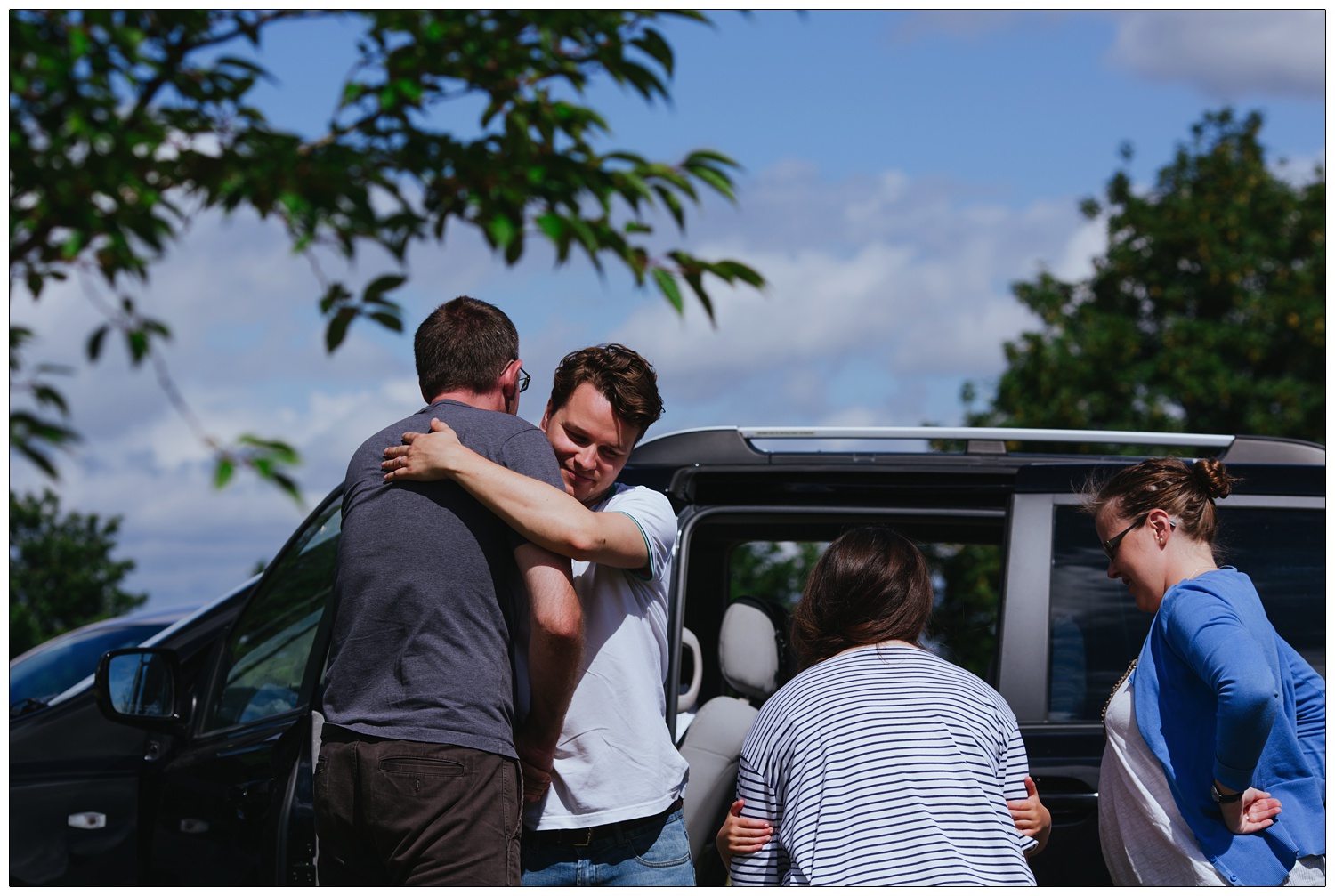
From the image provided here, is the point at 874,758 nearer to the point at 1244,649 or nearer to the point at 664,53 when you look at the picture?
the point at 1244,649

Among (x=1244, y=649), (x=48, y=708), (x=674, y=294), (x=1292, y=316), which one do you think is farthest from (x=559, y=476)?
(x=1292, y=316)

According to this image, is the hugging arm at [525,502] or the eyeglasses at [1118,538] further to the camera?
the eyeglasses at [1118,538]

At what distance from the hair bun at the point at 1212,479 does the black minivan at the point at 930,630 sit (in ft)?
1.70

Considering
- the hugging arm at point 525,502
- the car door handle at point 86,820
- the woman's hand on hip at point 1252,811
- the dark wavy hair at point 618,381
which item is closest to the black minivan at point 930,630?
the car door handle at point 86,820

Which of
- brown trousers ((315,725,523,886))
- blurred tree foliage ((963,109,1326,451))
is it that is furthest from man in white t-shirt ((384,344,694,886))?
blurred tree foliage ((963,109,1326,451))

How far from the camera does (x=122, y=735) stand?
350 cm

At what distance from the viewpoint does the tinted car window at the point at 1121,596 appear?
2877 mm

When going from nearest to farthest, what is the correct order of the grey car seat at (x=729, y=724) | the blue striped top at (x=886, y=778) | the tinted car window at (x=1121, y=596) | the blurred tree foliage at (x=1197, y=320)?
1. the blue striped top at (x=886, y=778)
2. the tinted car window at (x=1121, y=596)
3. the grey car seat at (x=729, y=724)
4. the blurred tree foliage at (x=1197, y=320)

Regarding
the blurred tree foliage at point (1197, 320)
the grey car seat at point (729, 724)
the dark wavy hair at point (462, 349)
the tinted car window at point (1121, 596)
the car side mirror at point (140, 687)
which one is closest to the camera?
the dark wavy hair at point (462, 349)

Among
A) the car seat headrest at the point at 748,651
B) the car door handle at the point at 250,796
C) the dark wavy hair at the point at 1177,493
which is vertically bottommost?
the car door handle at the point at 250,796

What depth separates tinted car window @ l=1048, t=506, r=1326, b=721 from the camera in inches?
113

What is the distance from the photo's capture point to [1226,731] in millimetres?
2162

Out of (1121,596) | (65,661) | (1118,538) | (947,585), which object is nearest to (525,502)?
(1118,538)

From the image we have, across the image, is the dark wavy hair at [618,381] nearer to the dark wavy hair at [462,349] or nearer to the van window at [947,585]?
the dark wavy hair at [462,349]
